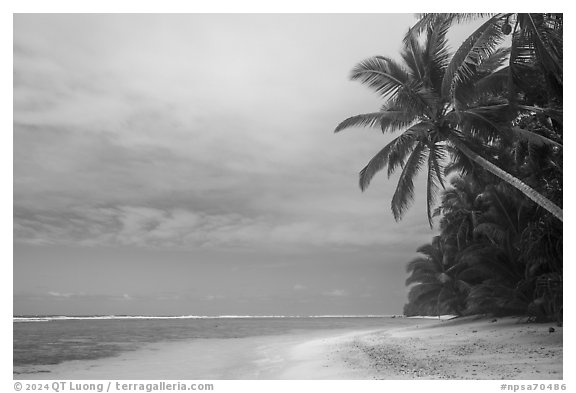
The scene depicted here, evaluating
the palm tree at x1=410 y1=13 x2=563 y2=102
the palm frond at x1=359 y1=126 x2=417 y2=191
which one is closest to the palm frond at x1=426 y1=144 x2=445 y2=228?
the palm frond at x1=359 y1=126 x2=417 y2=191

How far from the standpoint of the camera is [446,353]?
9656mm

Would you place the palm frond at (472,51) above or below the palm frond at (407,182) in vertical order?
above

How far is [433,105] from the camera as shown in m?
8.92

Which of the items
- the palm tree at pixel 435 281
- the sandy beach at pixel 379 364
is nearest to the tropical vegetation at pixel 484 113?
the sandy beach at pixel 379 364

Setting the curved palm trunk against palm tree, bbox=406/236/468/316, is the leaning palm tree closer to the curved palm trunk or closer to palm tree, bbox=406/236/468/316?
the curved palm trunk

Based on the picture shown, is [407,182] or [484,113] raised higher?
[484,113]

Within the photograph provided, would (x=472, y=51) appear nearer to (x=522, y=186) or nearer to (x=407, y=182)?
(x=522, y=186)

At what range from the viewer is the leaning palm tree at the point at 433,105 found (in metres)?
8.39

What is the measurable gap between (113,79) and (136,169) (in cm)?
232

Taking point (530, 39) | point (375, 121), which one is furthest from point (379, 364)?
point (530, 39)

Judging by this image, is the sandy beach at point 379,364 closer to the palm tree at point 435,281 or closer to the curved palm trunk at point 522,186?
the curved palm trunk at point 522,186

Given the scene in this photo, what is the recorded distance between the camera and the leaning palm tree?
8.39 meters

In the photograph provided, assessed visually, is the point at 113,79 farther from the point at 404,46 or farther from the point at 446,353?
the point at 446,353
